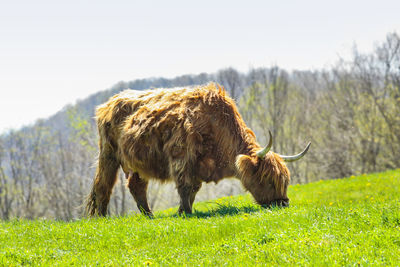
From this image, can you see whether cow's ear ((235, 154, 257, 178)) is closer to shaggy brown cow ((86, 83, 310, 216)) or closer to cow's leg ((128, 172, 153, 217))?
shaggy brown cow ((86, 83, 310, 216))

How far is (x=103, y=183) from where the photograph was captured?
35.5 feet

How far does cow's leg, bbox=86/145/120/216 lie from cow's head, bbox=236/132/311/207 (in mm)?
3981

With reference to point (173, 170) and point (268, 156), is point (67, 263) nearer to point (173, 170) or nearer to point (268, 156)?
point (173, 170)

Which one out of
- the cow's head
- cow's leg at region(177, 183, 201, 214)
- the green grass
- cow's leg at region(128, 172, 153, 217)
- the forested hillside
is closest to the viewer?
the green grass

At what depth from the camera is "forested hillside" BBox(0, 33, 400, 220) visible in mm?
33438

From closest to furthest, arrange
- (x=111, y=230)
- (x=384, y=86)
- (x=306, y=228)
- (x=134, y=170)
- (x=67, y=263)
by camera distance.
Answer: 1. (x=67, y=263)
2. (x=306, y=228)
3. (x=111, y=230)
4. (x=134, y=170)
5. (x=384, y=86)

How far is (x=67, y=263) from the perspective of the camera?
16.5ft

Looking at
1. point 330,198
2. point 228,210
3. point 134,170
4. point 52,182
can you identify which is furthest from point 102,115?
point 52,182

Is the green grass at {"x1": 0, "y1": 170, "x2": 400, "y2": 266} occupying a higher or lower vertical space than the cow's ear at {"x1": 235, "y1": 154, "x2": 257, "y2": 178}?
lower

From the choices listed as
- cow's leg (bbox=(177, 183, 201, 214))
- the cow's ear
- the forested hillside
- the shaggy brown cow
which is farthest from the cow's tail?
the forested hillside

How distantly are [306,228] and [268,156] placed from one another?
3.24 meters

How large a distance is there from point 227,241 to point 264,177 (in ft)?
10.8

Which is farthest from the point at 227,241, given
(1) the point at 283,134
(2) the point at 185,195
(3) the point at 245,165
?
(1) the point at 283,134

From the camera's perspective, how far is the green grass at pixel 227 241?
464 centimetres
